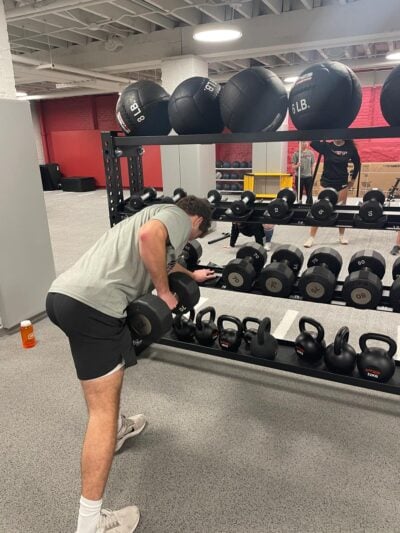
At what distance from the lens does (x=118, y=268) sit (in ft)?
4.94

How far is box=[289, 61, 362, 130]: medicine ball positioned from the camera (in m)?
1.73

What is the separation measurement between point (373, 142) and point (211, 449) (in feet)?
32.1

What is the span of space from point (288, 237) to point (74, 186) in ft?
28.1

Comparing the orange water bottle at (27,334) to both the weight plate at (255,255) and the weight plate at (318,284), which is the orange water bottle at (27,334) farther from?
the weight plate at (318,284)

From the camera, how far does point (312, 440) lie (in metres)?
1.93

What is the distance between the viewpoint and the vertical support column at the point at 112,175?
2412 mm

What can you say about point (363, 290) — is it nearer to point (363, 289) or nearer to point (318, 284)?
point (363, 289)

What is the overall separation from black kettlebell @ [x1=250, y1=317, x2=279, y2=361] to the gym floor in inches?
9.3

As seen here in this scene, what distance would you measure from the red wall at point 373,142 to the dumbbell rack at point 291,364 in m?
7.99

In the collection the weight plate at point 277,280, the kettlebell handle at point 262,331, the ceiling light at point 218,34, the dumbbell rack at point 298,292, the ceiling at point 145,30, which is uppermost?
the ceiling at point 145,30

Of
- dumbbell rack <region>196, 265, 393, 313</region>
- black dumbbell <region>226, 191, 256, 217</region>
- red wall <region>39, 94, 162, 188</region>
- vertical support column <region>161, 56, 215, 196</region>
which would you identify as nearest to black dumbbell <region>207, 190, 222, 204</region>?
black dumbbell <region>226, 191, 256, 217</region>

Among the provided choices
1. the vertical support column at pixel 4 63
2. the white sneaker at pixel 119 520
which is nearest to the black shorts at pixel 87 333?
the white sneaker at pixel 119 520

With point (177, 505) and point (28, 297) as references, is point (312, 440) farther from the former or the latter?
point (28, 297)

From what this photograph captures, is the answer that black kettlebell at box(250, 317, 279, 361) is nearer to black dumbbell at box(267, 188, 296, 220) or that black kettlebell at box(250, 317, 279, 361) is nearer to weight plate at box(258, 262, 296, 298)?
weight plate at box(258, 262, 296, 298)
